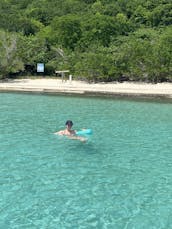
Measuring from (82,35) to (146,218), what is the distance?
3158 cm

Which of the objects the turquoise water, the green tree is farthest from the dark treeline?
the turquoise water

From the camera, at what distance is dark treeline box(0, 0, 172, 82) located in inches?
1086

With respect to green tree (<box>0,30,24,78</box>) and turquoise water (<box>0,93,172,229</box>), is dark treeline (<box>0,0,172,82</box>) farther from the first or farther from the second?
turquoise water (<box>0,93,172,229</box>)

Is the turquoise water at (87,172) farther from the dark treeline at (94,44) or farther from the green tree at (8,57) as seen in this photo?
the green tree at (8,57)

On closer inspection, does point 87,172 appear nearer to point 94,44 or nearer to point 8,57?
point 8,57

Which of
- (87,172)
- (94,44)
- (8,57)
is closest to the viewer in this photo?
(87,172)

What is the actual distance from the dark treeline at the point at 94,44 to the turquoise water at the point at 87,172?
36.9 ft

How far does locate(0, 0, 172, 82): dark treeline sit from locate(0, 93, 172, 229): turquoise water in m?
11.2

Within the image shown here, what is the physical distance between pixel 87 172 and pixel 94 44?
26.0m

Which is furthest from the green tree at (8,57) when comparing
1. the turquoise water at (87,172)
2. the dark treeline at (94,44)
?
the turquoise water at (87,172)

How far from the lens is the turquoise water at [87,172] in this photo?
6.77 meters

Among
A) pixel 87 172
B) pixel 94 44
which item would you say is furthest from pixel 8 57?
pixel 87 172

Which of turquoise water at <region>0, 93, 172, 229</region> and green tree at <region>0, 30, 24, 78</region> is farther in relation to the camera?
green tree at <region>0, 30, 24, 78</region>

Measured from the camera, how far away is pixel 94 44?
34.2 meters
